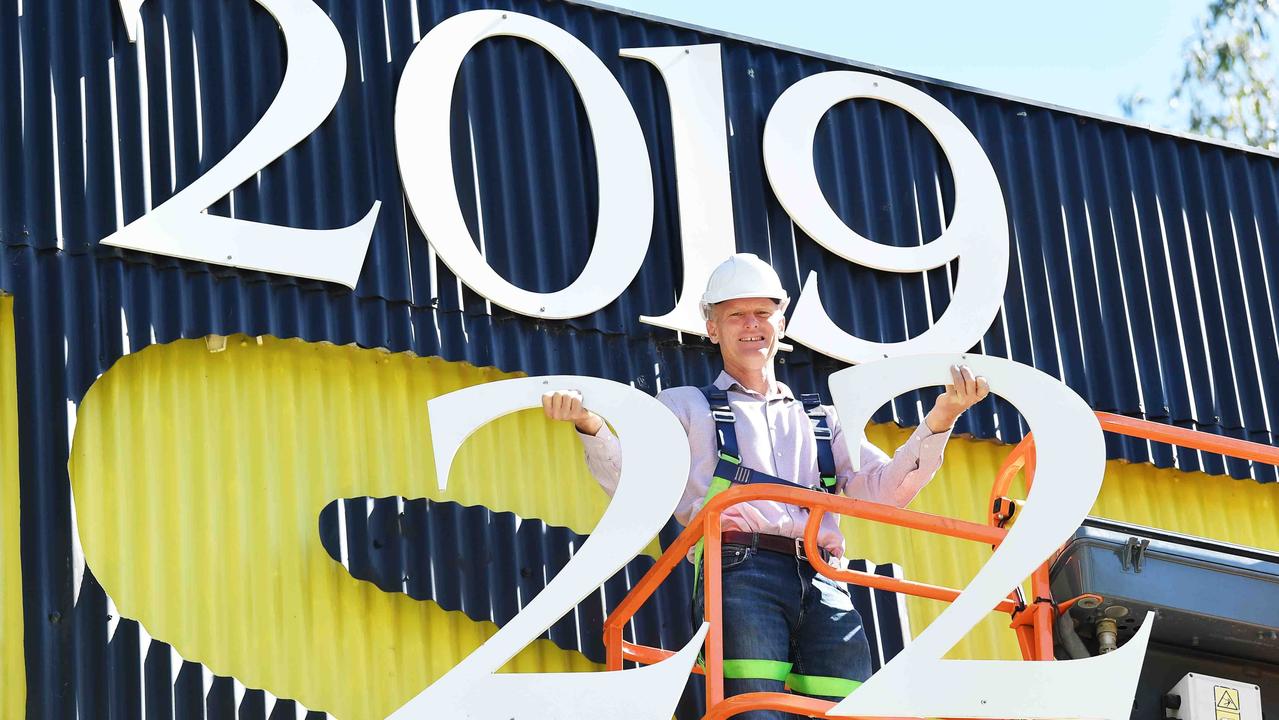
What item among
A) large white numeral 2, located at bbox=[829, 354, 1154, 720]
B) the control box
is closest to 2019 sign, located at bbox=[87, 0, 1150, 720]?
large white numeral 2, located at bbox=[829, 354, 1154, 720]

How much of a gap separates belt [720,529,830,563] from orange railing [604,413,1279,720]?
119mm

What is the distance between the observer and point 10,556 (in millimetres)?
8805

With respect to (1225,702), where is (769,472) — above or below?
above

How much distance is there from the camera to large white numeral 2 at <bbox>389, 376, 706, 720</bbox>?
25.4ft

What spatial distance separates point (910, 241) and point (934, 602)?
2.16 m

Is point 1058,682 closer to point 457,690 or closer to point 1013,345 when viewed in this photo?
point 457,690

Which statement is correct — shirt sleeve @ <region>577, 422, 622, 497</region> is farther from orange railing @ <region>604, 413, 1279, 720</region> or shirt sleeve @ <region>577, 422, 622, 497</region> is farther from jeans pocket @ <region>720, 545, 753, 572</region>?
jeans pocket @ <region>720, 545, 753, 572</region>

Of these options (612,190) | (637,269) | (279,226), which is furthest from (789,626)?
(279,226)

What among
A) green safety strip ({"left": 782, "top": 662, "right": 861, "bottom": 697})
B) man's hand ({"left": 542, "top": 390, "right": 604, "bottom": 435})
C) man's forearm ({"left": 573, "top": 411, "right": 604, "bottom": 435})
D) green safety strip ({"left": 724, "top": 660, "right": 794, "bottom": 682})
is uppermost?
man's hand ({"left": 542, "top": 390, "right": 604, "bottom": 435})

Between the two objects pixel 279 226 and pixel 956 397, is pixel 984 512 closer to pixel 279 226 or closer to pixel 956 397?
pixel 956 397

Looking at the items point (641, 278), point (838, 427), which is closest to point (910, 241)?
point (641, 278)

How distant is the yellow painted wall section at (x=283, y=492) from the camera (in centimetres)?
916

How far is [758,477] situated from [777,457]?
0.29 metres

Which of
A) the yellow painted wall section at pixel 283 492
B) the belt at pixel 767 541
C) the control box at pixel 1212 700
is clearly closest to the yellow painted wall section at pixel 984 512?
the yellow painted wall section at pixel 283 492
